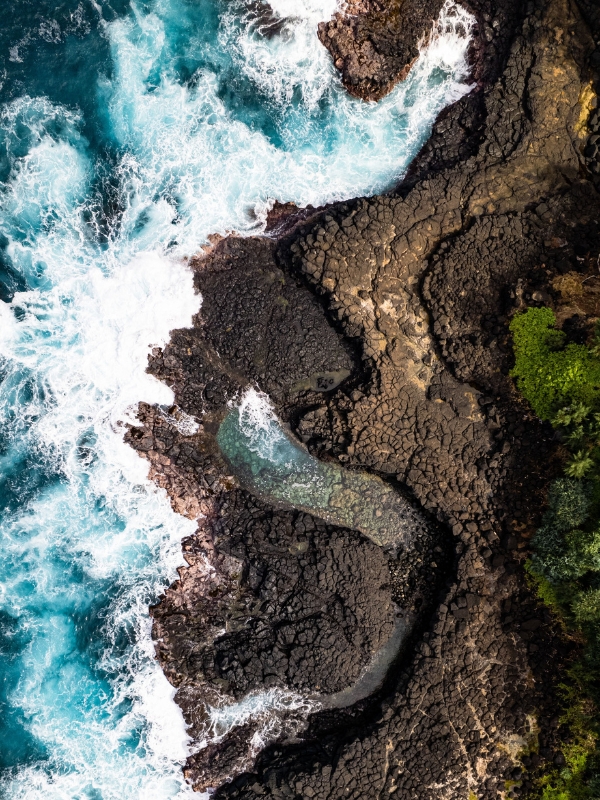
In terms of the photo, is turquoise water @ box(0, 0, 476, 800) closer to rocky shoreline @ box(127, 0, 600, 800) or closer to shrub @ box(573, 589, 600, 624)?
rocky shoreline @ box(127, 0, 600, 800)

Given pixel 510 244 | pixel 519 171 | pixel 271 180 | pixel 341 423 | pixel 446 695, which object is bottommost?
pixel 446 695

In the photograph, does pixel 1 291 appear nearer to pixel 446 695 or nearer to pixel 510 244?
pixel 510 244

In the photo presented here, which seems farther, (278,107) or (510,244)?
(278,107)

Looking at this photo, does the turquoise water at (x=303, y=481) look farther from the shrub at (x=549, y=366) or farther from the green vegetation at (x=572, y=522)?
the shrub at (x=549, y=366)

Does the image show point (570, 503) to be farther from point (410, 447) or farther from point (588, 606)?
point (410, 447)

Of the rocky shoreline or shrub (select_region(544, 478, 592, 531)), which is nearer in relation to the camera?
shrub (select_region(544, 478, 592, 531))

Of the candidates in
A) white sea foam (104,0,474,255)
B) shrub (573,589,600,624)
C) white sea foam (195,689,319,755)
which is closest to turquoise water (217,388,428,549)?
shrub (573,589,600,624)

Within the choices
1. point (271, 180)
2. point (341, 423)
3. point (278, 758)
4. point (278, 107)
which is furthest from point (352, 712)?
point (278, 107)
